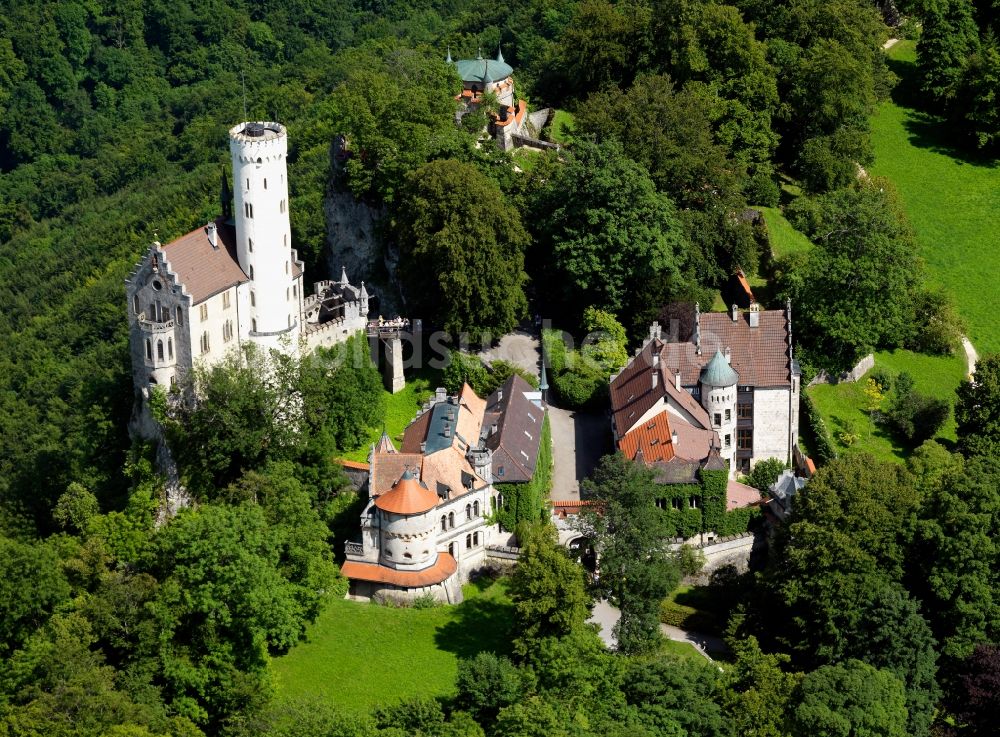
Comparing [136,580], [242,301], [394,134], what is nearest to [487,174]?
[394,134]

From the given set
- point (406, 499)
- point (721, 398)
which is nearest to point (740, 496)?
point (721, 398)

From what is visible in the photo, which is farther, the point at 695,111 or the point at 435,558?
the point at 695,111

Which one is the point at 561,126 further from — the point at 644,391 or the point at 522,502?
the point at 522,502

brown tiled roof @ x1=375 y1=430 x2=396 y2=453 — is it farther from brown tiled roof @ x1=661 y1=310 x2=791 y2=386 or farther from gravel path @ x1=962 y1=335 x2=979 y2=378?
gravel path @ x1=962 y1=335 x2=979 y2=378

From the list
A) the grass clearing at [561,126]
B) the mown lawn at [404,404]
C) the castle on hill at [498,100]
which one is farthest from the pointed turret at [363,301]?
the grass clearing at [561,126]

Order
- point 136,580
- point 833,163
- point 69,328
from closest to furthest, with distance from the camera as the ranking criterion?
point 136,580 < point 833,163 < point 69,328

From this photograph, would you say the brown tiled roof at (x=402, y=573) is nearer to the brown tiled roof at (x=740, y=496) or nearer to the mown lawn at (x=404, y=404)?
the mown lawn at (x=404, y=404)

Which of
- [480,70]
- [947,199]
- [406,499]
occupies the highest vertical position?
[480,70]

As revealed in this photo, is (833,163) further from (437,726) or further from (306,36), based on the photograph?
(306,36)
